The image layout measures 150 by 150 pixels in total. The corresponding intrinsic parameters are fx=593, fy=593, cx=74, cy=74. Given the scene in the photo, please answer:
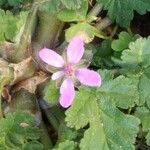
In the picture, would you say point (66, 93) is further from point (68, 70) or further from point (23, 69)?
point (23, 69)

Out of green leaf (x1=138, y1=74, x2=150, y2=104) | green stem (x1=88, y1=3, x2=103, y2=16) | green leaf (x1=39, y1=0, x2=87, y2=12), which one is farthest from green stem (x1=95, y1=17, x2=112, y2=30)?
green leaf (x1=138, y1=74, x2=150, y2=104)

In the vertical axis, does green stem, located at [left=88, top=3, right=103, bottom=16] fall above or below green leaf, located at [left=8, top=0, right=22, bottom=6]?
below

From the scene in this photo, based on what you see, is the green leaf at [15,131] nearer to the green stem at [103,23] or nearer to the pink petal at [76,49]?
the pink petal at [76,49]

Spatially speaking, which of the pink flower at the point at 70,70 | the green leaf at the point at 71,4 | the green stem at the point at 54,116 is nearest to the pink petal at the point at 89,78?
the pink flower at the point at 70,70

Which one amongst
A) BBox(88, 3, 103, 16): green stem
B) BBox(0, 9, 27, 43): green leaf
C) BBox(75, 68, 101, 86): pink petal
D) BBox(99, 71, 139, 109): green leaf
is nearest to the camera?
BBox(75, 68, 101, 86): pink petal

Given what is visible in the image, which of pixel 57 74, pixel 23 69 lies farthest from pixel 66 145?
pixel 23 69

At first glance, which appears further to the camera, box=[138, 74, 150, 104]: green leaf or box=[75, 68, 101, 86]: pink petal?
box=[138, 74, 150, 104]: green leaf

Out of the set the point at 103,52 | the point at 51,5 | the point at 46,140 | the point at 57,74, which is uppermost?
the point at 51,5

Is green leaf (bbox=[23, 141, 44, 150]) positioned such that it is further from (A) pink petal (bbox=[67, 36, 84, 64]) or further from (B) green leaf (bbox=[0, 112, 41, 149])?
(A) pink petal (bbox=[67, 36, 84, 64])
